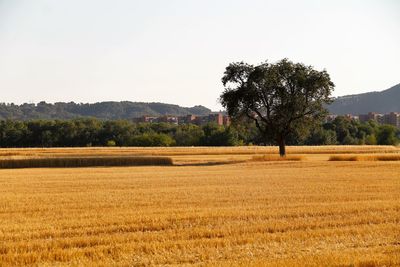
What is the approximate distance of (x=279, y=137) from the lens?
59.1 m

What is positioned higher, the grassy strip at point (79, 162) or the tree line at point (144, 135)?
the tree line at point (144, 135)

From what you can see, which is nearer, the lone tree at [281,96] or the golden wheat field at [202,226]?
the golden wheat field at [202,226]

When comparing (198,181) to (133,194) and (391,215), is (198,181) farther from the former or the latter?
(391,215)

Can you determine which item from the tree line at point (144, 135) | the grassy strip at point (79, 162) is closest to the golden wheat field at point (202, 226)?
the grassy strip at point (79, 162)

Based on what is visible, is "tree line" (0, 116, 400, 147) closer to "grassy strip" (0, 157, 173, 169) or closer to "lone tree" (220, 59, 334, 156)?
"lone tree" (220, 59, 334, 156)

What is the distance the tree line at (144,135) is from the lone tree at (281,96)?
2264 inches

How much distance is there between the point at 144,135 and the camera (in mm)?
126438

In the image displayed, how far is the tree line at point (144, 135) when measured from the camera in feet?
409

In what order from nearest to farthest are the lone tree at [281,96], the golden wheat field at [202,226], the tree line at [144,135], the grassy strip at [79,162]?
the golden wheat field at [202,226] → the grassy strip at [79,162] → the lone tree at [281,96] → the tree line at [144,135]

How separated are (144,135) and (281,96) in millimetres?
71755

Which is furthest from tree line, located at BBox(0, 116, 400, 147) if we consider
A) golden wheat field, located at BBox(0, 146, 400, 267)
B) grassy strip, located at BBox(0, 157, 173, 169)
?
golden wheat field, located at BBox(0, 146, 400, 267)

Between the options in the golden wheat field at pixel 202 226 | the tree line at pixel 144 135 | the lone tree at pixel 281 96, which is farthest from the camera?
the tree line at pixel 144 135

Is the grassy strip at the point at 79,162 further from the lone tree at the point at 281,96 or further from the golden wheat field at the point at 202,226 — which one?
the golden wheat field at the point at 202,226

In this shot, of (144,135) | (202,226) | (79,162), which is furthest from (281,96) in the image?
(144,135)
